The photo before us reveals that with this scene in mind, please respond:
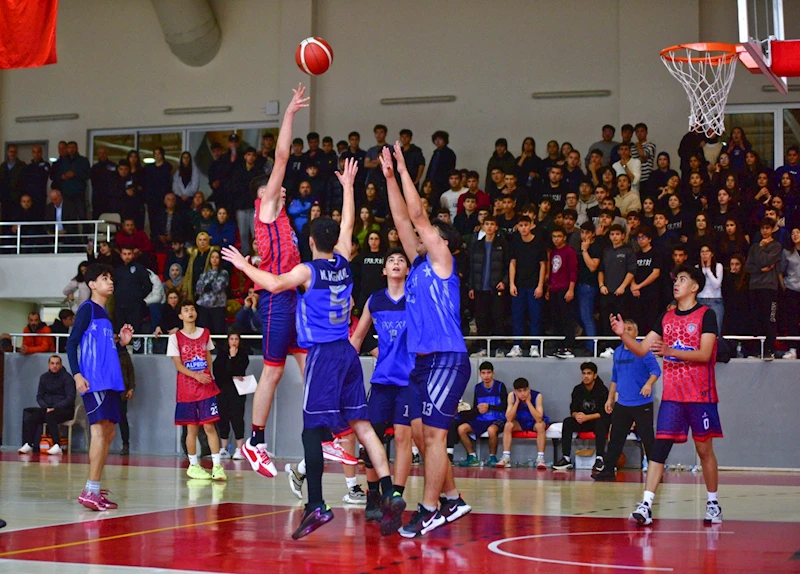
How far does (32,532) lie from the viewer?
22.9ft

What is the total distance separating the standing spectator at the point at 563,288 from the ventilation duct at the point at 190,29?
964cm

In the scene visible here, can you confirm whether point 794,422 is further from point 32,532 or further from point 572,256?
point 32,532

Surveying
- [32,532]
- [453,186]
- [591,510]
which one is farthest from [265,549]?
[453,186]

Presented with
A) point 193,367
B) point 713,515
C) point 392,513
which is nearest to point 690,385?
point 713,515

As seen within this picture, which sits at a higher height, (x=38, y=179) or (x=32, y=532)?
(x=38, y=179)

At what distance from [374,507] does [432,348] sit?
1514 millimetres

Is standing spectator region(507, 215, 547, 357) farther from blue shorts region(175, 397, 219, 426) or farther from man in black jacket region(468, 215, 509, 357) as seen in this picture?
blue shorts region(175, 397, 219, 426)

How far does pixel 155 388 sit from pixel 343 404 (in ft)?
34.7

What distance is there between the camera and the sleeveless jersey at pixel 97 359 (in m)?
8.71

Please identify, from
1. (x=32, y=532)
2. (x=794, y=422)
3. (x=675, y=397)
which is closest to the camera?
Result: (x=32, y=532)

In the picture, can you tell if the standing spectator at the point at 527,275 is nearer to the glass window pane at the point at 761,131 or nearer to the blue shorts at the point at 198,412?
the blue shorts at the point at 198,412

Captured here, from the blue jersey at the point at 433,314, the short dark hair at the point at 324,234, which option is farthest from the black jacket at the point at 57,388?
the blue jersey at the point at 433,314

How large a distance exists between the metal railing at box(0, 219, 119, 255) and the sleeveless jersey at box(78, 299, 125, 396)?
9859 millimetres

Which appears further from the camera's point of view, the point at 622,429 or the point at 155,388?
the point at 155,388
